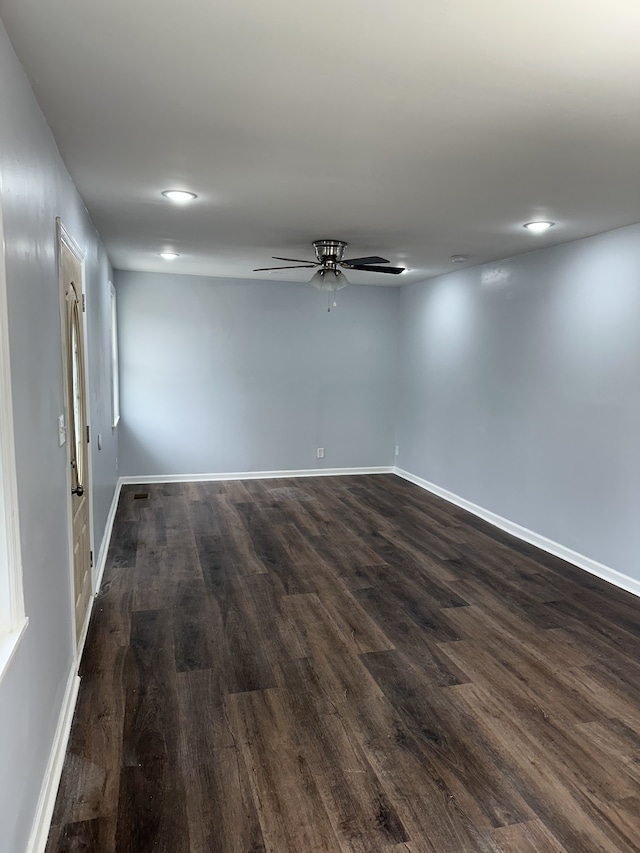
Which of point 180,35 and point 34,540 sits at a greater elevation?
point 180,35

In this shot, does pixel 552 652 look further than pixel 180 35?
Yes

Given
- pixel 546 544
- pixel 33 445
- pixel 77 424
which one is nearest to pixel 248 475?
pixel 546 544

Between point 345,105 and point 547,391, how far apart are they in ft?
10.5

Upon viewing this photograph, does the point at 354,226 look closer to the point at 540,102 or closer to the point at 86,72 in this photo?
the point at 540,102

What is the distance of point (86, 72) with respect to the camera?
178 centimetres

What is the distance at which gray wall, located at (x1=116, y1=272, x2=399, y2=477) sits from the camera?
6324 millimetres

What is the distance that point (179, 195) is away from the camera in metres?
3.09

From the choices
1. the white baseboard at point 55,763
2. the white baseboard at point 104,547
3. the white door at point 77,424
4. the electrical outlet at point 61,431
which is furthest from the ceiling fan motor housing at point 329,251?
the white baseboard at point 55,763

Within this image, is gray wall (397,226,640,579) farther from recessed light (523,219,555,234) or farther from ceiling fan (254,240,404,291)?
ceiling fan (254,240,404,291)

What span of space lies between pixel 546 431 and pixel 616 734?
2577 millimetres

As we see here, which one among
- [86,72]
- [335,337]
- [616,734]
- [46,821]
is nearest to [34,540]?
[46,821]

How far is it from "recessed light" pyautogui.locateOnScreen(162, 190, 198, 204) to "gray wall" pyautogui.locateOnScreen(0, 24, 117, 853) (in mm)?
550

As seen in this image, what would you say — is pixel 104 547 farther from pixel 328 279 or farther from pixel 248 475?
pixel 248 475

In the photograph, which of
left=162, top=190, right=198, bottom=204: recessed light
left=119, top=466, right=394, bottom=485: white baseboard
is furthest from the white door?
left=119, top=466, right=394, bottom=485: white baseboard
